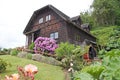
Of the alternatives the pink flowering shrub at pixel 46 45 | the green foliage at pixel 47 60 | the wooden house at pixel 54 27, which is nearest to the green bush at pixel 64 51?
the green foliage at pixel 47 60

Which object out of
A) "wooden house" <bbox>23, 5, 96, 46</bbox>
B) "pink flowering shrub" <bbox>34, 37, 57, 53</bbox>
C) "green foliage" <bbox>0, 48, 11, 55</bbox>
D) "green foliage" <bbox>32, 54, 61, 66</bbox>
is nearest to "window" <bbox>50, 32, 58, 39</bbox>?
"wooden house" <bbox>23, 5, 96, 46</bbox>

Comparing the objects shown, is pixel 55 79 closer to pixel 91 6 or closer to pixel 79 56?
pixel 79 56

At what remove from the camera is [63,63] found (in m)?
22.5

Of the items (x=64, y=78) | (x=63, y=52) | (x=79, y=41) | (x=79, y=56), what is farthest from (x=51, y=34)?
(x=64, y=78)

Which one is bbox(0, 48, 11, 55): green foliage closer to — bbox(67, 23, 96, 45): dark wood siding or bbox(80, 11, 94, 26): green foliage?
bbox(67, 23, 96, 45): dark wood siding

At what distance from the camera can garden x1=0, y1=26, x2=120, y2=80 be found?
2289 millimetres

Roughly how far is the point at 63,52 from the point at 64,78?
9700 mm

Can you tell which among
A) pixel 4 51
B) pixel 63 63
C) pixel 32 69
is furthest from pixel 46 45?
pixel 32 69

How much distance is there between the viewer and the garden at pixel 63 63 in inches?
90.1

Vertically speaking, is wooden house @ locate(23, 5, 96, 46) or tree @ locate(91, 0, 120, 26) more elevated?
tree @ locate(91, 0, 120, 26)

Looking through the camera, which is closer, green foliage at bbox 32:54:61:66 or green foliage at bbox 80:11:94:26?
green foliage at bbox 32:54:61:66

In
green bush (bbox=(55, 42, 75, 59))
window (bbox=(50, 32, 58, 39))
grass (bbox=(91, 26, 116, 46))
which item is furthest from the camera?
window (bbox=(50, 32, 58, 39))

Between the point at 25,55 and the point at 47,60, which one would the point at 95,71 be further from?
the point at 25,55

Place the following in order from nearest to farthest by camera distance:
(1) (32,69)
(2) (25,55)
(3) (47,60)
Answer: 1. (1) (32,69)
2. (3) (47,60)
3. (2) (25,55)
